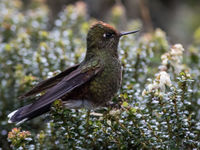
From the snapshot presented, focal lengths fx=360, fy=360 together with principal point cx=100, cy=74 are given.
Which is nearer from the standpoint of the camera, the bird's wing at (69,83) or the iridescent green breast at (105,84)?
the bird's wing at (69,83)

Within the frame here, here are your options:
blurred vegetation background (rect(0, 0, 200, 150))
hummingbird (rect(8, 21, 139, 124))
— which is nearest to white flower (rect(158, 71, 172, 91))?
blurred vegetation background (rect(0, 0, 200, 150))

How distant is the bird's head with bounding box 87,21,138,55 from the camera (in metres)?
2.79

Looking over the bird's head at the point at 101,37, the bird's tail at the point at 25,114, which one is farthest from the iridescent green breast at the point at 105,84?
the bird's tail at the point at 25,114

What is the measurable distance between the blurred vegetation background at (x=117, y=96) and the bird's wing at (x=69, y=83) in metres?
0.11

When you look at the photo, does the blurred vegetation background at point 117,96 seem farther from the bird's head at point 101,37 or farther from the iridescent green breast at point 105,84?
the bird's head at point 101,37

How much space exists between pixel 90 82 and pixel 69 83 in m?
0.17

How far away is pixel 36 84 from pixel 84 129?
0.66 m

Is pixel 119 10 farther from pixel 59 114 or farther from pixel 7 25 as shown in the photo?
pixel 59 114

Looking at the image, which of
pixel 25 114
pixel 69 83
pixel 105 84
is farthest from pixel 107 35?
pixel 25 114

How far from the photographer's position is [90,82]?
8.61ft

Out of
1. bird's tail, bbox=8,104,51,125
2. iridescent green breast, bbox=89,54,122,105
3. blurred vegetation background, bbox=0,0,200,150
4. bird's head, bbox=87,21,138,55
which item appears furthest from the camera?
bird's head, bbox=87,21,138,55

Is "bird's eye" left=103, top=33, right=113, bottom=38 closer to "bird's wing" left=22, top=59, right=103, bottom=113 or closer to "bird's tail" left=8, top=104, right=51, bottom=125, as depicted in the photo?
"bird's wing" left=22, top=59, right=103, bottom=113

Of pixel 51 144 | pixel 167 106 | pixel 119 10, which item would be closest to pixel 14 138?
pixel 51 144

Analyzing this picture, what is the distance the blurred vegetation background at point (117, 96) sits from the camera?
221 cm
